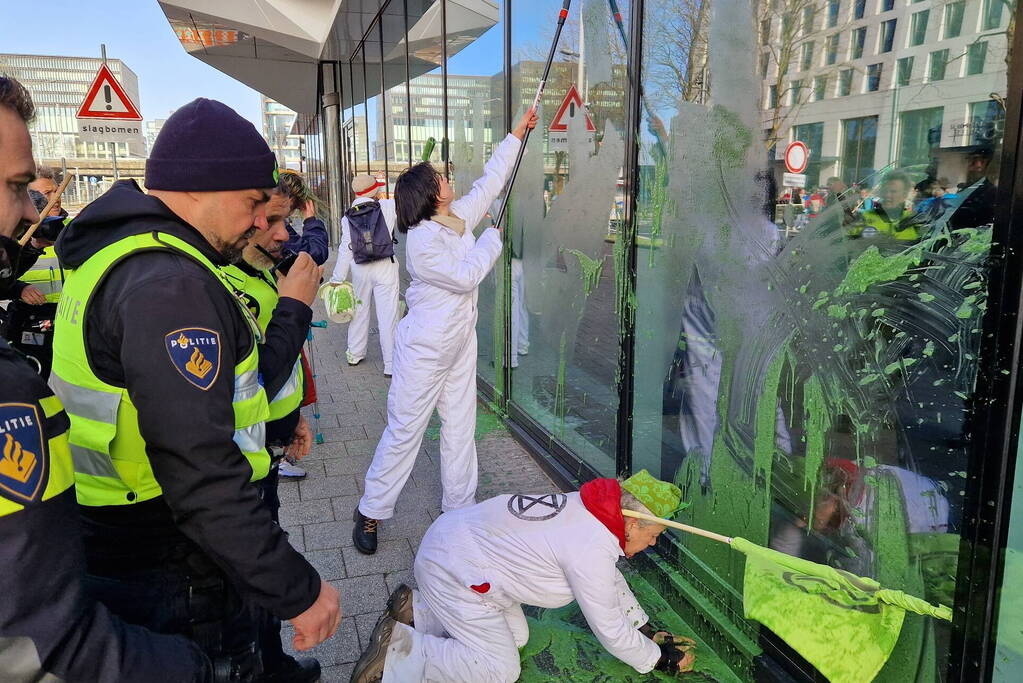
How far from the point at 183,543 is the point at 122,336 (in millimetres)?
580

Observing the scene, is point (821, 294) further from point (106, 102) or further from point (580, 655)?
point (106, 102)

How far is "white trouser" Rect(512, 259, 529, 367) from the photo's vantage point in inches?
206

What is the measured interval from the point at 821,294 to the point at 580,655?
1.62 metres

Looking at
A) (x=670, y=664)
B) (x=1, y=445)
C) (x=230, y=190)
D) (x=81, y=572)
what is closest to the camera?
(x=1, y=445)

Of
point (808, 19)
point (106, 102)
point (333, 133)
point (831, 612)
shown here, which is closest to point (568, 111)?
point (808, 19)

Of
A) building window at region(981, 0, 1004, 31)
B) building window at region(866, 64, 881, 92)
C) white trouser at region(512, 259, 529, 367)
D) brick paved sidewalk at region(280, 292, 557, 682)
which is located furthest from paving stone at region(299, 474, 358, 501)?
building window at region(981, 0, 1004, 31)

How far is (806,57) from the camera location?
223 cm

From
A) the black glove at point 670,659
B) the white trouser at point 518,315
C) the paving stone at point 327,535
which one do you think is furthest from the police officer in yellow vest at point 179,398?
the white trouser at point 518,315

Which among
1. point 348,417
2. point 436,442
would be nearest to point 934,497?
point 436,442

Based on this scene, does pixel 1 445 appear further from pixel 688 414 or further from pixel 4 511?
pixel 688 414

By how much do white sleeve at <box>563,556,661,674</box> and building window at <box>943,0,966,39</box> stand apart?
5.78ft

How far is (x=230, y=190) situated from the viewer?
165 centimetres

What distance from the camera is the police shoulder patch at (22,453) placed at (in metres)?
1.02

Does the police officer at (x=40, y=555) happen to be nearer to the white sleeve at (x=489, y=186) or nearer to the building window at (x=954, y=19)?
the building window at (x=954, y=19)
